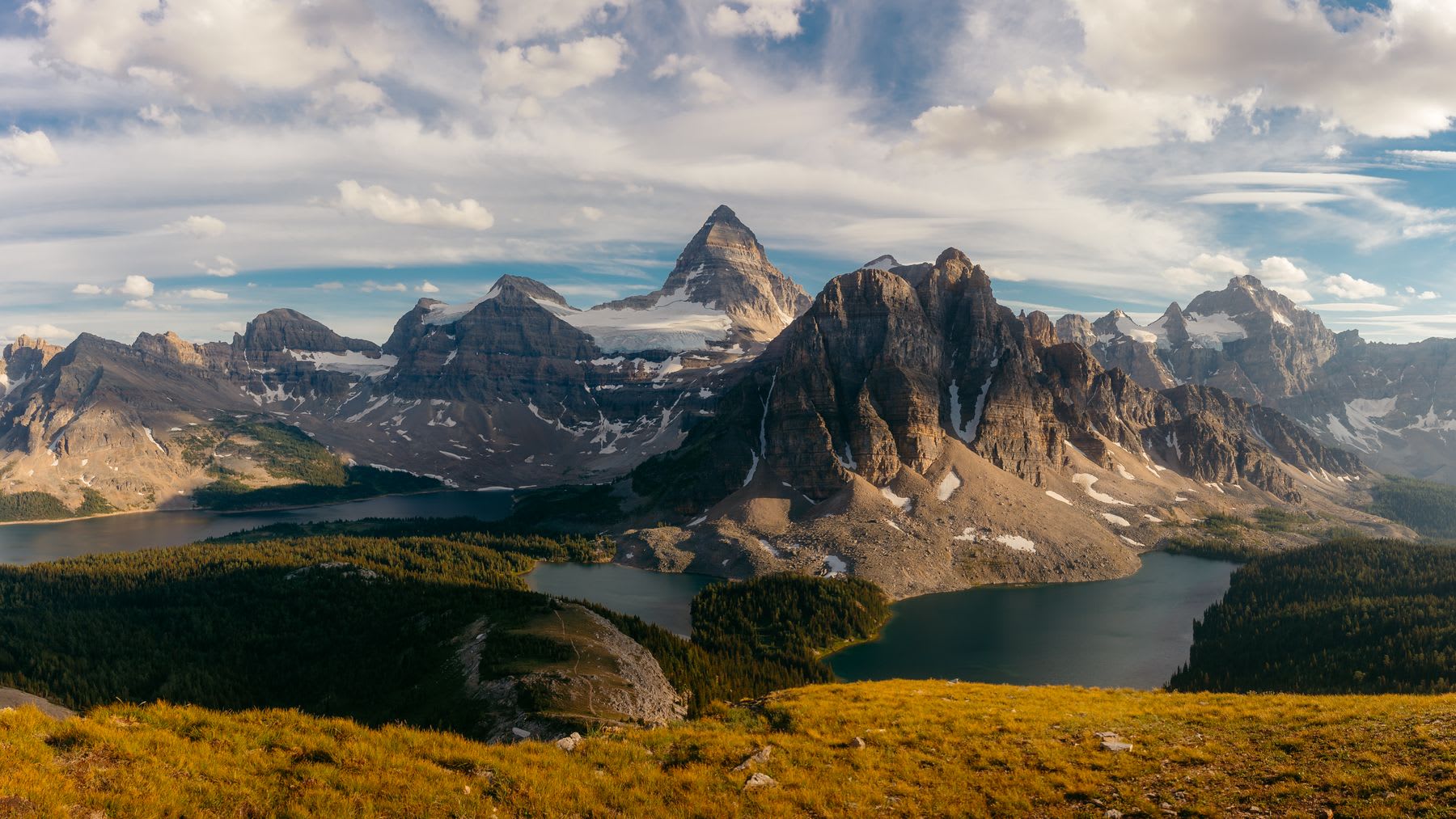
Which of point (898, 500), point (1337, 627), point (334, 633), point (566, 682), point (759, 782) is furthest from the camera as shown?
point (898, 500)

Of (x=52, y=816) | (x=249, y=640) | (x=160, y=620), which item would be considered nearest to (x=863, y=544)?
(x=249, y=640)

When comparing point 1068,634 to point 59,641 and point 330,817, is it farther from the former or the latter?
point 59,641

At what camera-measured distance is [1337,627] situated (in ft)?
347

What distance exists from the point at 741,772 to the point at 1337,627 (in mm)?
123652

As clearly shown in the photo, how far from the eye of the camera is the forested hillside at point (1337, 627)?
87.7m

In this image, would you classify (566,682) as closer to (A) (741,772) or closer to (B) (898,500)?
(A) (741,772)

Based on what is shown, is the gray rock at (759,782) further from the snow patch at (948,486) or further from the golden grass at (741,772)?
the snow patch at (948,486)

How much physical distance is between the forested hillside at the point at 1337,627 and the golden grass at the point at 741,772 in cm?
7431

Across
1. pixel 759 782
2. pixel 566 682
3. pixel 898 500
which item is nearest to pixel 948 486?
pixel 898 500

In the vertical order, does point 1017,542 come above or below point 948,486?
below

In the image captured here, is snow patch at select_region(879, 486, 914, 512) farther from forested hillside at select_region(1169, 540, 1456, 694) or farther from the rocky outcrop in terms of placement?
the rocky outcrop

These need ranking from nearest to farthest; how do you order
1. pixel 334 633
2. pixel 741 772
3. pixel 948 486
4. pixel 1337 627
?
pixel 741 772 < pixel 334 633 < pixel 1337 627 < pixel 948 486

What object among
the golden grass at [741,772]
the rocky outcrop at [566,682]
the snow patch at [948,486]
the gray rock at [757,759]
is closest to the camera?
the golden grass at [741,772]

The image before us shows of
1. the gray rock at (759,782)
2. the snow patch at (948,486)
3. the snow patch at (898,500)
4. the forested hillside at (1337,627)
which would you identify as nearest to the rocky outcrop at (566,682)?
the gray rock at (759,782)
